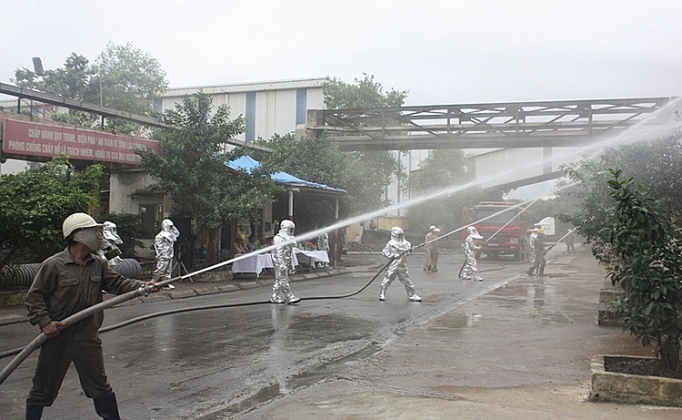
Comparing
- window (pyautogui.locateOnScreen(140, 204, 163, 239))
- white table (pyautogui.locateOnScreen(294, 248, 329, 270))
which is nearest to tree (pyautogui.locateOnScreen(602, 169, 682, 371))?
white table (pyautogui.locateOnScreen(294, 248, 329, 270))

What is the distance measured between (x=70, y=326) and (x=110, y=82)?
93.9 ft

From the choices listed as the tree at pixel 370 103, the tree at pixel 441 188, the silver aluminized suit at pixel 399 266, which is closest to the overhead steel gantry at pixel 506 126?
the tree at pixel 370 103

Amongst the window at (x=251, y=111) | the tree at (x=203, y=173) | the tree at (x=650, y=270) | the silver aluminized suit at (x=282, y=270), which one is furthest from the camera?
the window at (x=251, y=111)

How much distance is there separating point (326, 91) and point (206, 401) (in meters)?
31.3

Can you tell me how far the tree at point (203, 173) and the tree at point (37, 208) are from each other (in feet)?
11.6

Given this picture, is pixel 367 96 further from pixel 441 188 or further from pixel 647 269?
pixel 647 269

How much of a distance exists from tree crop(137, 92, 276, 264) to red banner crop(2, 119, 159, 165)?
2.83 feet

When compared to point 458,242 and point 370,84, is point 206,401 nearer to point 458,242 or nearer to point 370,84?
point 370,84

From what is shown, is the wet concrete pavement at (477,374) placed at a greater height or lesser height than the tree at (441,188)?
lesser

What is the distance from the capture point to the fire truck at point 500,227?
3044cm

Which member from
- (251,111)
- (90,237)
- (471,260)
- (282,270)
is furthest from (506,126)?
(251,111)

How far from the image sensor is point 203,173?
1659cm

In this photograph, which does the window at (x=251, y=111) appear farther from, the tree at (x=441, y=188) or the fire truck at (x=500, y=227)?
the fire truck at (x=500, y=227)

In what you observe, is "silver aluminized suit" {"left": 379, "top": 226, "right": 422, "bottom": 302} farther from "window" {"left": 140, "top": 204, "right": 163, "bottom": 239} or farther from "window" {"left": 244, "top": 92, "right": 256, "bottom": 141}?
"window" {"left": 244, "top": 92, "right": 256, "bottom": 141}
